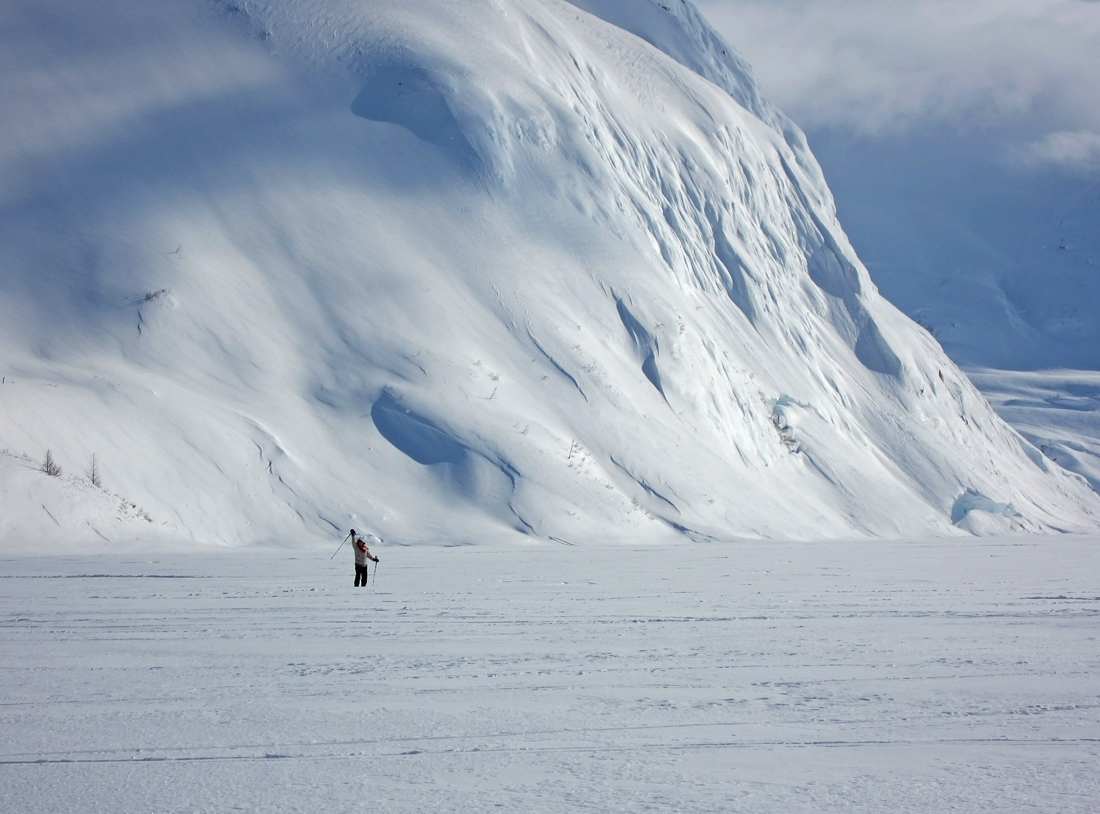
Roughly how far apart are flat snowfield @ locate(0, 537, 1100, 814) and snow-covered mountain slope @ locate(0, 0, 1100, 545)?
45.5 feet

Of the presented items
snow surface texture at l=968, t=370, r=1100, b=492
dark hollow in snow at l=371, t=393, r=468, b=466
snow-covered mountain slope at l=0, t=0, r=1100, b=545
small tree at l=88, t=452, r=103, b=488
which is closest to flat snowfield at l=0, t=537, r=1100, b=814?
small tree at l=88, t=452, r=103, b=488

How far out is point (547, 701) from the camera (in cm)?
656

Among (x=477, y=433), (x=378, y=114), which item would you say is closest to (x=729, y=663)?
(x=477, y=433)

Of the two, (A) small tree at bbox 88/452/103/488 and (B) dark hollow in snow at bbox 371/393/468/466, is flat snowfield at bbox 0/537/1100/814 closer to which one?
(A) small tree at bbox 88/452/103/488

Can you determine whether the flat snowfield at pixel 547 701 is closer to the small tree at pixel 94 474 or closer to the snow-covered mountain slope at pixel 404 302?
the small tree at pixel 94 474

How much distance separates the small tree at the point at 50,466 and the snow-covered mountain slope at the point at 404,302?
0.39 m

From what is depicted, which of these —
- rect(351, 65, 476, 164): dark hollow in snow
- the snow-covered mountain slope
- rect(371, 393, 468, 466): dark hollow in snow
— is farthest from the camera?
rect(351, 65, 476, 164): dark hollow in snow

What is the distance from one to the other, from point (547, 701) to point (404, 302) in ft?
94.0

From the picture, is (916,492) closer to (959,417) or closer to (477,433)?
(959,417)

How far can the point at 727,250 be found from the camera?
175 ft

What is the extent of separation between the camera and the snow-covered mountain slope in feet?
89.0

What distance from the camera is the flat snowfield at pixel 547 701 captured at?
4734 mm

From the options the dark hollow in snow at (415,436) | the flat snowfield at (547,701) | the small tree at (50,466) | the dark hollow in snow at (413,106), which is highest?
the dark hollow in snow at (413,106)

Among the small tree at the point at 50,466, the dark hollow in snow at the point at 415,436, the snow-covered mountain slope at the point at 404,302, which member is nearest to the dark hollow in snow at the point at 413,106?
the snow-covered mountain slope at the point at 404,302
